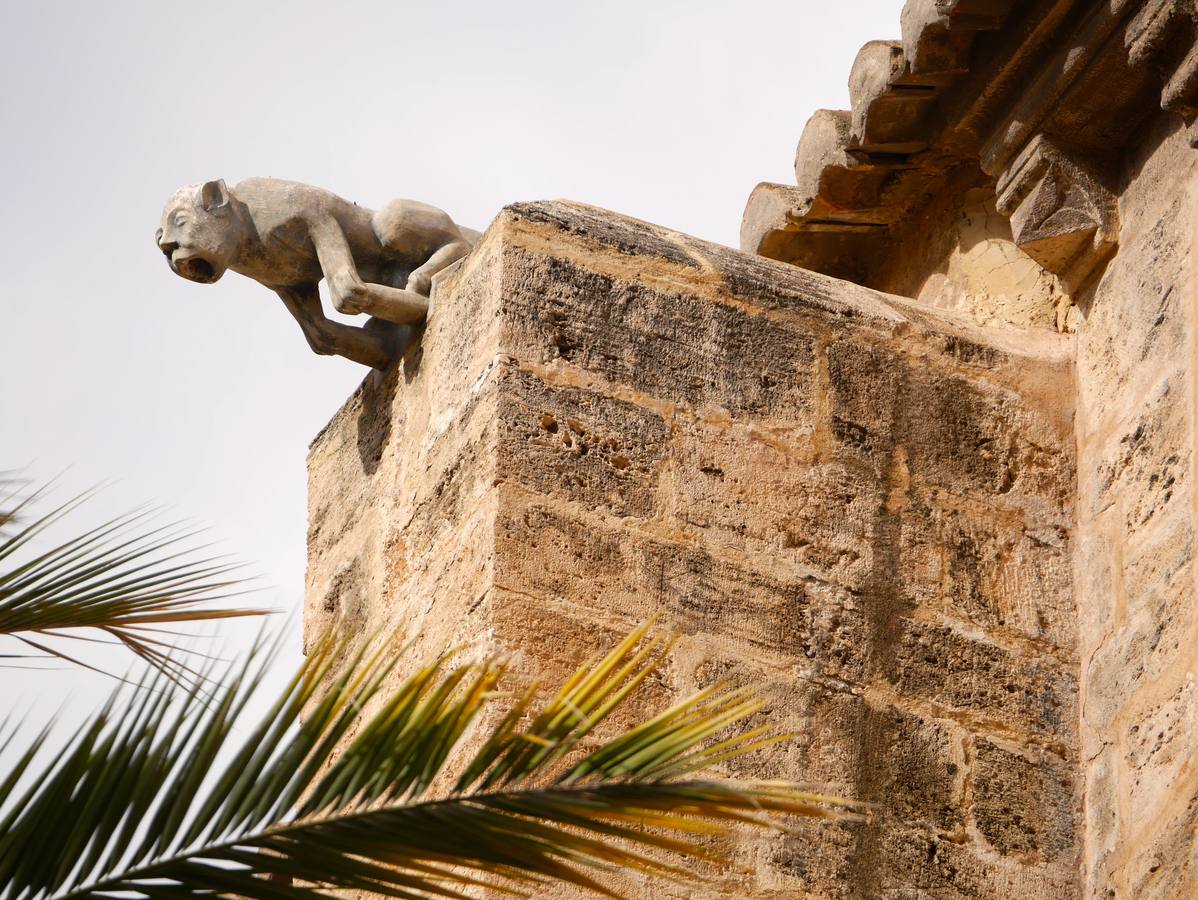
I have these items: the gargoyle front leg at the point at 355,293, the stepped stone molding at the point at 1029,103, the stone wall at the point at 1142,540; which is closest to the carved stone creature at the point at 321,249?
the gargoyle front leg at the point at 355,293

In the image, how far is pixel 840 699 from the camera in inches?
135

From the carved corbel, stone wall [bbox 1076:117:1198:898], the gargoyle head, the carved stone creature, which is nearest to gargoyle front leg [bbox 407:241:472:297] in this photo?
the carved stone creature

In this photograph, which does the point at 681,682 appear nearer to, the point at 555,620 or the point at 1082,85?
the point at 555,620

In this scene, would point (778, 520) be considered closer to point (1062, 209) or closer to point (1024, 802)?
point (1024, 802)

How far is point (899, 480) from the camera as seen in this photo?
12.3ft

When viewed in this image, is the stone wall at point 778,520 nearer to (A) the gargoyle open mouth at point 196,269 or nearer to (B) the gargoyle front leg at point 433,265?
(B) the gargoyle front leg at point 433,265

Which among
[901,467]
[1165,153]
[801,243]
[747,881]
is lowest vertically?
[747,881]

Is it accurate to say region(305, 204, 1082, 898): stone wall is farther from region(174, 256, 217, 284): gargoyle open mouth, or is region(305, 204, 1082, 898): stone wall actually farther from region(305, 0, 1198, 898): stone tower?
region(174, 256, 217, 284): gargoyle open mouth

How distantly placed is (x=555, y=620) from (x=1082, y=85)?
59.5 inches

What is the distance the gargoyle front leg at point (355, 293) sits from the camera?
394 cm

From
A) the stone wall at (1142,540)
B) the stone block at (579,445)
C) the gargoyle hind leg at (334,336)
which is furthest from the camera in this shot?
the gargoyle hind leg at (334,336)

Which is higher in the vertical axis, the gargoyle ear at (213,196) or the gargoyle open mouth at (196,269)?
the gargoyle ear at (213,196)

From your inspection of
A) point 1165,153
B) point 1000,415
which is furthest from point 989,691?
point 1165,153

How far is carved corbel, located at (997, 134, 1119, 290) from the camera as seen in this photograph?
152 inches
